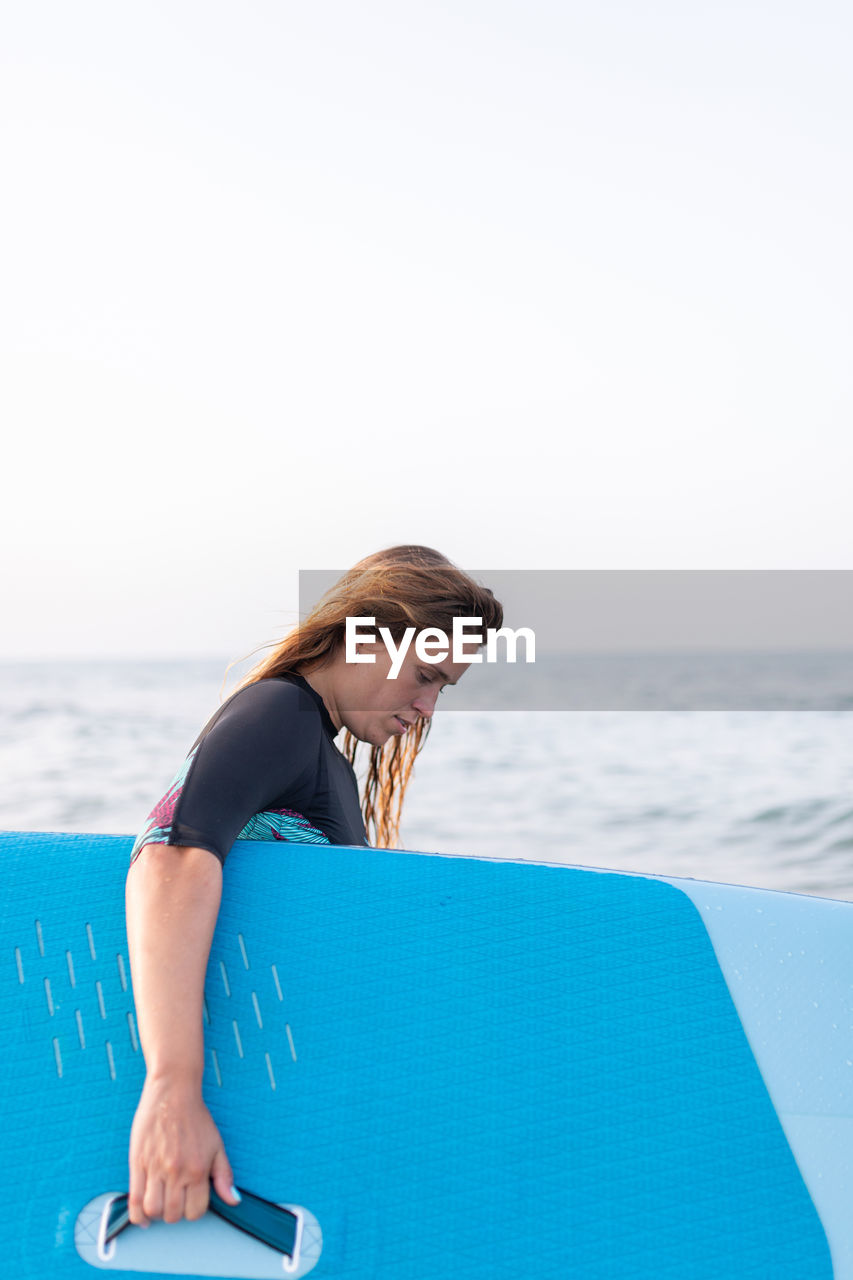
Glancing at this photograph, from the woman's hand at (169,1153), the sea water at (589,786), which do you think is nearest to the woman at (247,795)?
the woman's hand at (169,1153)

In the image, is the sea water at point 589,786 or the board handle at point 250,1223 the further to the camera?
the sea water at point 589,786

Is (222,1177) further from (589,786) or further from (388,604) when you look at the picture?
(589,786)

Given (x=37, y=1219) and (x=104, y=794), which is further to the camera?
(x=104, y=794)

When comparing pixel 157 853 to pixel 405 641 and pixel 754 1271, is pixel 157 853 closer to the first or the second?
→ pixel 405 641

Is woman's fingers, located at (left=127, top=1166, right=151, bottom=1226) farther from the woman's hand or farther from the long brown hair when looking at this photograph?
the long brown hair

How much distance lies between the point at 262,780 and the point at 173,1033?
0.28 metres

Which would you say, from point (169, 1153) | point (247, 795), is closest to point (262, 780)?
point (247, 795)

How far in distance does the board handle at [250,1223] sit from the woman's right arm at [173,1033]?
21 millimetres

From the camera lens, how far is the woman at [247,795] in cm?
103

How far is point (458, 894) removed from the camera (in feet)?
4.39

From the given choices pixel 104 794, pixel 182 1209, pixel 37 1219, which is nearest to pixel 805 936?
pixel 182 1209

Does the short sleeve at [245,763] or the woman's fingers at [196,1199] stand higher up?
the short sleeve at [245,763]

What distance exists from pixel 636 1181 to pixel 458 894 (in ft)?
1.26

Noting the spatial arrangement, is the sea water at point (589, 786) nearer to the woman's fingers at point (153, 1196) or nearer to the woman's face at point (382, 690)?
the woman's face at point (382, 690)
